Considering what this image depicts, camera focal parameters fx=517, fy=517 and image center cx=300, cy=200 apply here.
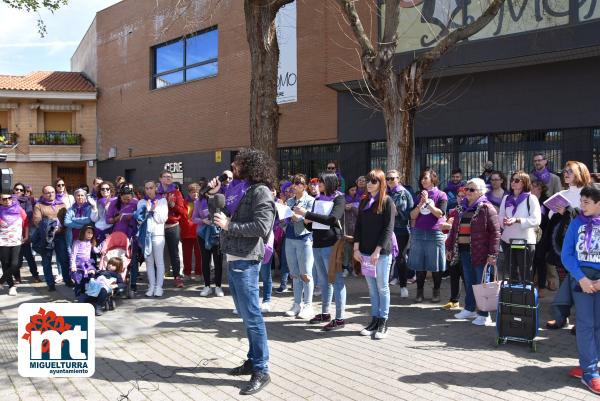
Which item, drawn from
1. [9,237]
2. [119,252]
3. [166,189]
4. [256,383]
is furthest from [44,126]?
[256,383]

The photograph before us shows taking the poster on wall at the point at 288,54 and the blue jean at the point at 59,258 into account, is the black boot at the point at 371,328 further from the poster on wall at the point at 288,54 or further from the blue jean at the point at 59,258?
the poster on wall at the point at 288,54

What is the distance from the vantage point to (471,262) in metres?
6.45

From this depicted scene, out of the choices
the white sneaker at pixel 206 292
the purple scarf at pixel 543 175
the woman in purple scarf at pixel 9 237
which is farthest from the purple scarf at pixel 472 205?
the woman in purple scarf at pixel 9 237

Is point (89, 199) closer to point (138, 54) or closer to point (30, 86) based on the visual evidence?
point (138, 54)

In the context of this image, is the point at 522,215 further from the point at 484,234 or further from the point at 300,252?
the point at 300,252

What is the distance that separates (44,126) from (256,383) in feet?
91.2

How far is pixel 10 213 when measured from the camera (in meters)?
8.50

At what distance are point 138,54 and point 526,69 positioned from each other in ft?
55.1

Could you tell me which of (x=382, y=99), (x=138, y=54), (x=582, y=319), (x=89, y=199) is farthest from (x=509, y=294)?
(x=138, y=54)

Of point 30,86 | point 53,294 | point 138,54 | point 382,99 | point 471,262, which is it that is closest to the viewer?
point 471,262

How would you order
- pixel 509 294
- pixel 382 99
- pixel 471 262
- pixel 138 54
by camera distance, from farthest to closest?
1. pixel 138 54
2. pixel 382 99
3. pixel 471 262
4. pixel 509 294

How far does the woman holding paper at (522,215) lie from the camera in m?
6.25

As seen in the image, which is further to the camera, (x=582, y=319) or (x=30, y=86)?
(x=30, y=86)

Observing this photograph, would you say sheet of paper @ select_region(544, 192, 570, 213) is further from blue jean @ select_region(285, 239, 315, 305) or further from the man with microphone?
the man with microphone
